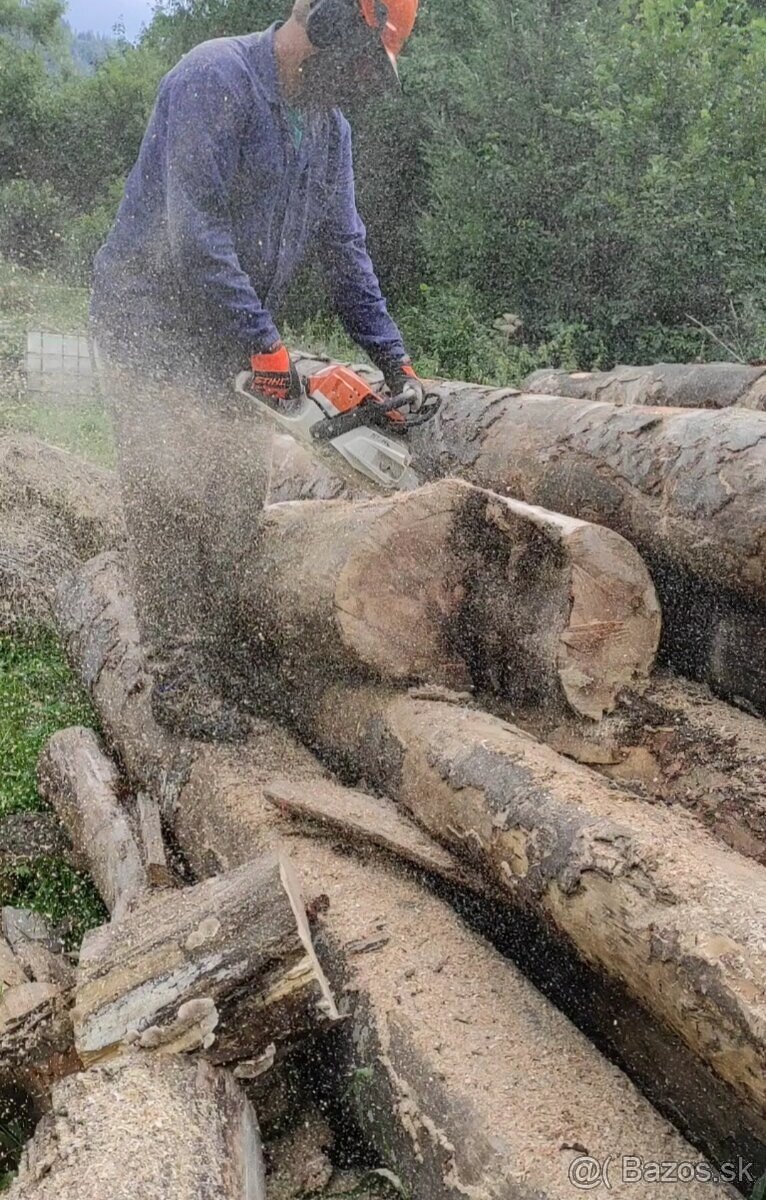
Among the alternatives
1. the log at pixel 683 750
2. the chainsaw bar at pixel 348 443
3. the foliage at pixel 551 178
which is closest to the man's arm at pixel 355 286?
the chainsaw bar at pixel 348 443

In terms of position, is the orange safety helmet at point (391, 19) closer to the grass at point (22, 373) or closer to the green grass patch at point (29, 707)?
the green grass patch at point (29, 707)

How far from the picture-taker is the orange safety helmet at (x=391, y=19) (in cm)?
227

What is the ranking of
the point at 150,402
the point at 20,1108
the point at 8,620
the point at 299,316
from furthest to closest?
the point at 8,620 < the point at 299,316 < the point at 150,402 < the point at 20,1108

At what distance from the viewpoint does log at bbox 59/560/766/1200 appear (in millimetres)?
1278

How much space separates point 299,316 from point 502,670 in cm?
180

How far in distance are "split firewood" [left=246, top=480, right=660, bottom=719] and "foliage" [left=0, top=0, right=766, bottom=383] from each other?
142 inches

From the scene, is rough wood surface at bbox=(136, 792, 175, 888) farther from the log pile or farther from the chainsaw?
the chainsaw

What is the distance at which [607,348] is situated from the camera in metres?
6.68

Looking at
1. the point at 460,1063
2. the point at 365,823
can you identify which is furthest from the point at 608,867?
Answer: the point at 365,823

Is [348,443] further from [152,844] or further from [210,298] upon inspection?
[152,844]

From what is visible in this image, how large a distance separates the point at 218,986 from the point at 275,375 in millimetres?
1542

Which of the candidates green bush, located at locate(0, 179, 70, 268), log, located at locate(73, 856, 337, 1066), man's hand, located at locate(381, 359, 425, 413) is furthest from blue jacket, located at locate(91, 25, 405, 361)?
green bush, located at locate(0, 179, 70, 268)

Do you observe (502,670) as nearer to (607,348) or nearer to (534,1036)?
(534,1036)

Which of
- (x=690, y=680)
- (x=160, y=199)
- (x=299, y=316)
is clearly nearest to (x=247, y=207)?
(x=160, y=199)
